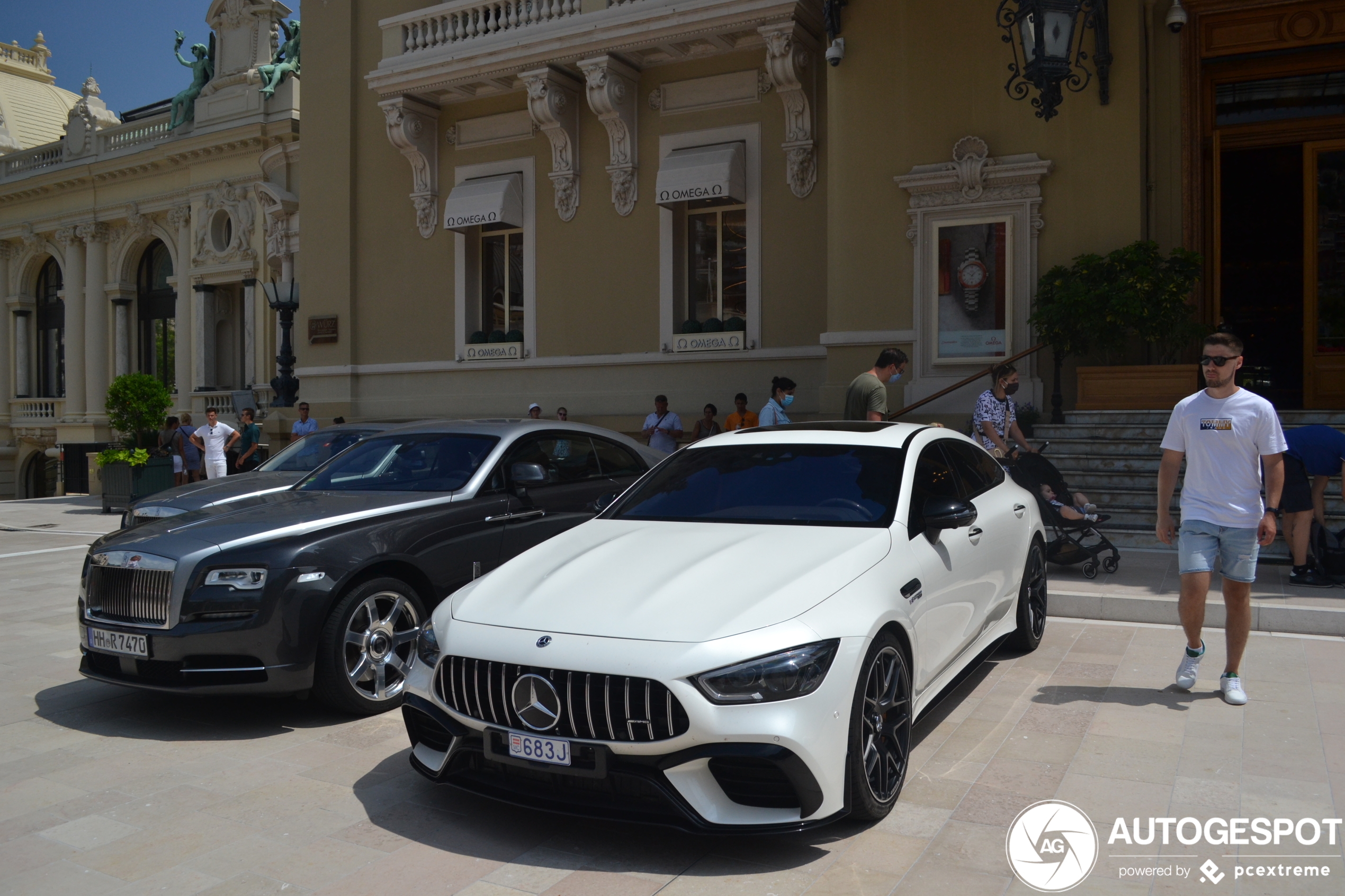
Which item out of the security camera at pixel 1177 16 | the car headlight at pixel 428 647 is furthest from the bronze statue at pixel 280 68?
the car headlight at pixel 428 647

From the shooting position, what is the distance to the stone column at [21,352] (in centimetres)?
Answer: 3662

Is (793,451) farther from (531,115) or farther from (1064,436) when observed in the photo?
(531,115)

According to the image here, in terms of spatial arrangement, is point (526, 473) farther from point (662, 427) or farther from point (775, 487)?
point (662, 427)

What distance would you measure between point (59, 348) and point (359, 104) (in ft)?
76.3

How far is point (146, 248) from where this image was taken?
108 ft

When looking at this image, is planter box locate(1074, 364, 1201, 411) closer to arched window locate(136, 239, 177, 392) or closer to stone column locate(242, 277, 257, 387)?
stone column locate(242, 277, 257, 387)

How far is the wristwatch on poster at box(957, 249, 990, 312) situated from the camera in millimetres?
13273

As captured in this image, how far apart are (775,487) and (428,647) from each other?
6.04 feet

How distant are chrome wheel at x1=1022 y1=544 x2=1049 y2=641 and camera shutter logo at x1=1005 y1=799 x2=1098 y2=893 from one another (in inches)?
94.8

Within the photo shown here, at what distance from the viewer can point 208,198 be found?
29156 millimetres

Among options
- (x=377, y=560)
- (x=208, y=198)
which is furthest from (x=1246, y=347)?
(x=208, y=198)

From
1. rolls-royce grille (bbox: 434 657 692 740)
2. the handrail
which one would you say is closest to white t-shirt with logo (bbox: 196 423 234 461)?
the handrail

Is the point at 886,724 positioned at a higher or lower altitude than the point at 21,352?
lower

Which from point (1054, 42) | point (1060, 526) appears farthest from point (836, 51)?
point (1060, 526)
